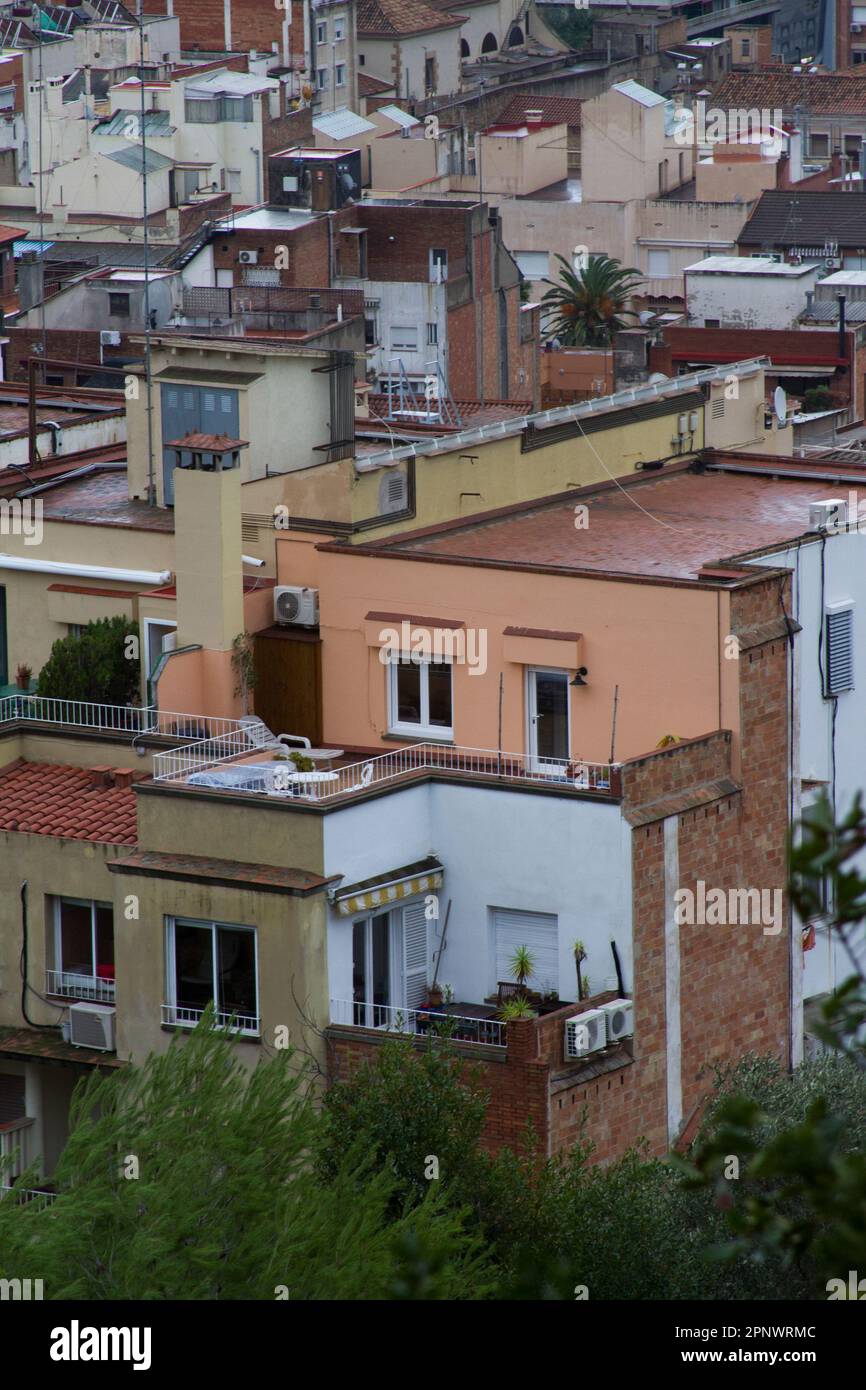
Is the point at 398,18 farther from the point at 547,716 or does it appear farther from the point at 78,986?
the point at 78,986

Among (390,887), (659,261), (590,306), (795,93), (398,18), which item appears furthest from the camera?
(398,18)

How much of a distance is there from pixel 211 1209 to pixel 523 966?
6057 mm

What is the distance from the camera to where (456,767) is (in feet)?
98.2

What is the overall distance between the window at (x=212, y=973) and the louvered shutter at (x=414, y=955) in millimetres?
1819

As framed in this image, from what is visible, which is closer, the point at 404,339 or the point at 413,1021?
the point at 413,1021

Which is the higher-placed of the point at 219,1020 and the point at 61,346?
the point at 61,346

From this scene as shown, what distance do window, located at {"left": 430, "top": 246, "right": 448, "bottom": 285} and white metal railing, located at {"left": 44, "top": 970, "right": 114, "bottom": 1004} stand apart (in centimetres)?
3919

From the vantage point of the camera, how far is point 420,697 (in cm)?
3144

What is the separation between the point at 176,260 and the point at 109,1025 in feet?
A: 133

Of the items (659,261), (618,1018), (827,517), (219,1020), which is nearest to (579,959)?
(618,1018)

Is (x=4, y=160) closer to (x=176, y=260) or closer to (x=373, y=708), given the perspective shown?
(x=176, y=260)

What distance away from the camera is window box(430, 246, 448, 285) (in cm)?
6738

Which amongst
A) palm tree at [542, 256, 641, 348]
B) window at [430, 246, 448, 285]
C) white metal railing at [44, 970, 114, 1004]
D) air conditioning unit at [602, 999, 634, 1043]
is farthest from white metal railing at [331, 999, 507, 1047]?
palm tree at [542, 256, 641, 348]
